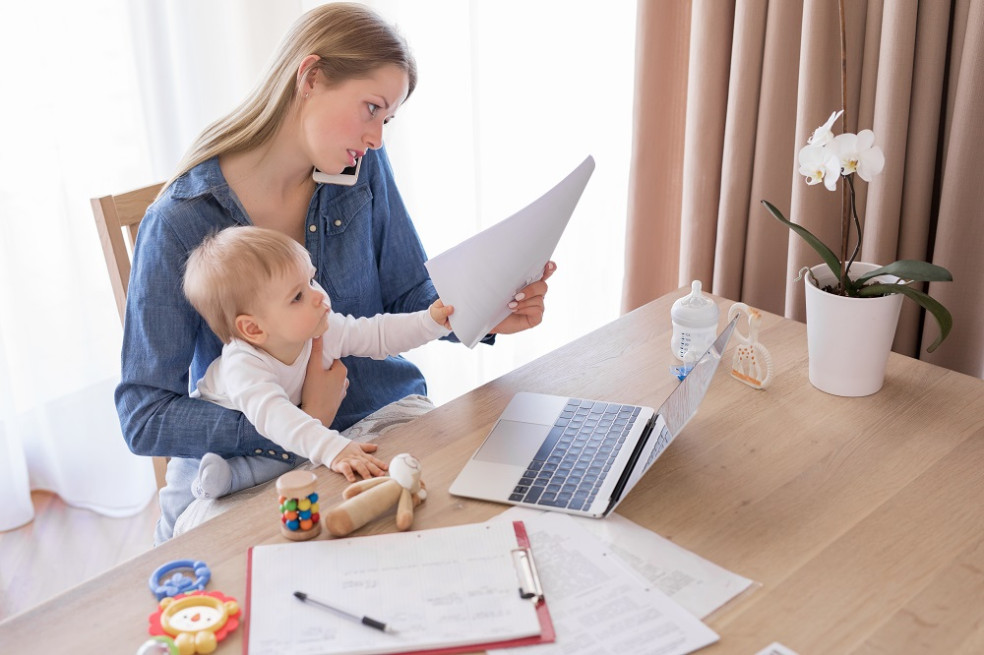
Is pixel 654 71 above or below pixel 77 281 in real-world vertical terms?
above

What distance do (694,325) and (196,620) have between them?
801 mm

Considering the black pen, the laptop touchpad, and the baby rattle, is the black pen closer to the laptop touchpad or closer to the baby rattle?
the baby rattle

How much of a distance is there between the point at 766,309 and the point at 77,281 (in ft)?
5.01

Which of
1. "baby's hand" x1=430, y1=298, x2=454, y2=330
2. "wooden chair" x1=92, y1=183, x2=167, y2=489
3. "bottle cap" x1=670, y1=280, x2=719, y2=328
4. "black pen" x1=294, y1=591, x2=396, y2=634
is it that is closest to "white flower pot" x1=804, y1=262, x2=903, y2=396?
"bottle cap" x1=670, y1=280, x2=719, y2=328

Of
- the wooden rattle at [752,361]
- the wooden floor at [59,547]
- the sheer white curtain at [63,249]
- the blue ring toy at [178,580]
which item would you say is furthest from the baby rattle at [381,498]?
the sheer white curtain at [63,249]

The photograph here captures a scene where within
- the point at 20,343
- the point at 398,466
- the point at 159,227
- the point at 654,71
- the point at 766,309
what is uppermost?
the point at 654,71

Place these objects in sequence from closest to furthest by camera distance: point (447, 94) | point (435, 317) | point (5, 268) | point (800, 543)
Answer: point (800, 543) < point (435, 317) < point (5, 268) < point (447, 94)

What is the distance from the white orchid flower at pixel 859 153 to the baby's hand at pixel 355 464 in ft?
2.29

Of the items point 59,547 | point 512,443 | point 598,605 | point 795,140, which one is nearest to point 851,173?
point 795,140

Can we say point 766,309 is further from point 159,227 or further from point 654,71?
point 159,227

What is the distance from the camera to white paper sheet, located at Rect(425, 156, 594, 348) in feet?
3.90

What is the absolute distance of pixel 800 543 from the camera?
3.24ft

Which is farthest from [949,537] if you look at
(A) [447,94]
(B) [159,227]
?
(A) [447,94]

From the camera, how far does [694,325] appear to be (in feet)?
4.46
